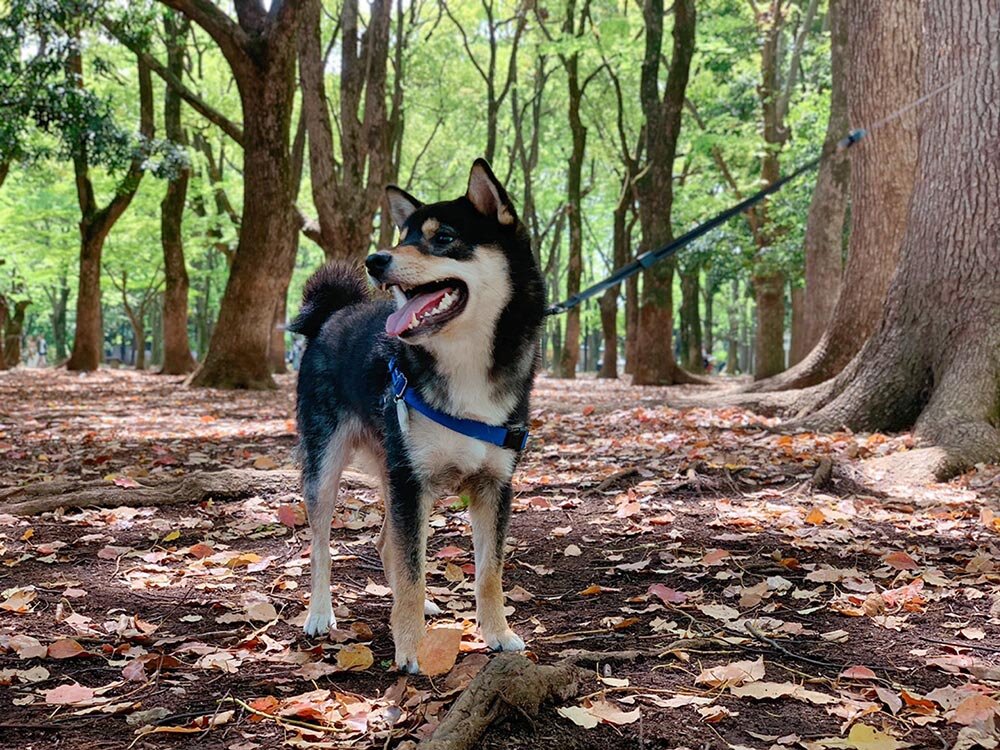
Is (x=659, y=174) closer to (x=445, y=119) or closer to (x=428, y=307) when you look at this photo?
(x=428, y=307)

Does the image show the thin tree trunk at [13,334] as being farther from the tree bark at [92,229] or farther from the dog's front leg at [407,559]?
the dog's front leg at [407,559]

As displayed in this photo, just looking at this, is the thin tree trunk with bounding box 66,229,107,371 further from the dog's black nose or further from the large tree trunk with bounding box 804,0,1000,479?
the dog's black nose

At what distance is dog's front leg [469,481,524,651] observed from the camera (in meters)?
3.24

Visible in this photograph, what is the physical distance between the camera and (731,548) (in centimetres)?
442

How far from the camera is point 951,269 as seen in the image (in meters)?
6.41

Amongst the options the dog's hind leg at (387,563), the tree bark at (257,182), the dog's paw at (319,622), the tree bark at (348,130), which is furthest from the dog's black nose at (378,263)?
the tree bark at (257,182)

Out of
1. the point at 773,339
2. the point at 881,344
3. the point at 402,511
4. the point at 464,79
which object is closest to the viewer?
the point at 402,511

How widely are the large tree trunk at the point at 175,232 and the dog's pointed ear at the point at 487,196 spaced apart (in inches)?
721

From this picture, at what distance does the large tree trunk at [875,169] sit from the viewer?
894cm

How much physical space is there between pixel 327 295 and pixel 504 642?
79.4 inches

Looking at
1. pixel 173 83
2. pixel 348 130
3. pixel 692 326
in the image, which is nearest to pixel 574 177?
pixel 692 326

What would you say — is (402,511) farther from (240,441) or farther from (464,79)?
(464,79)

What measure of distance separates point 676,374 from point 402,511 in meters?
15.0

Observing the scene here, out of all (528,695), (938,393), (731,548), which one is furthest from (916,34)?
(528,695)
